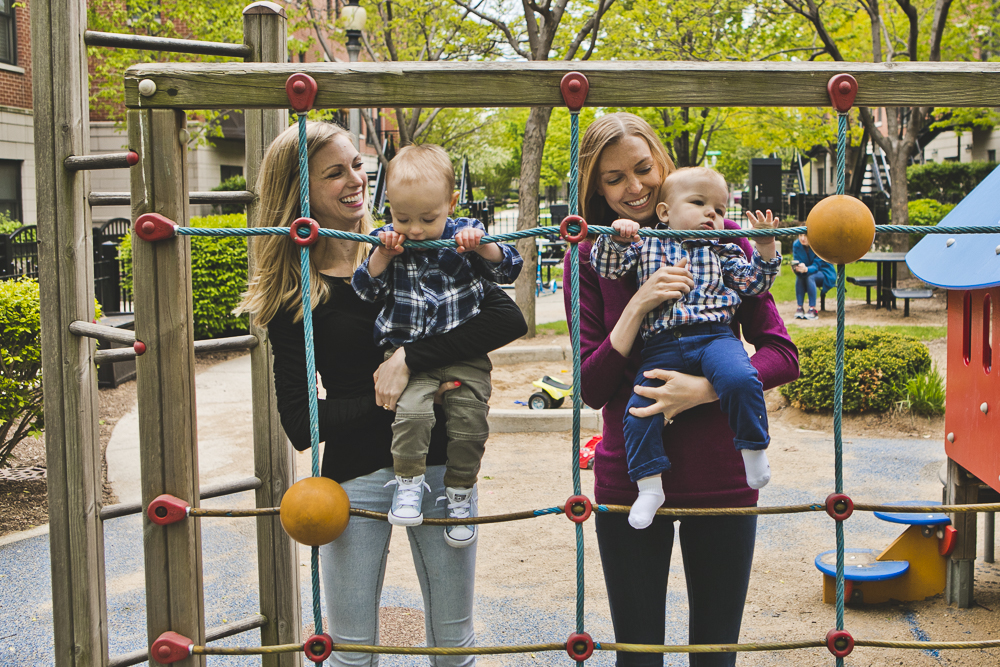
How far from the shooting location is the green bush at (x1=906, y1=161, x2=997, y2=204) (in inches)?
996

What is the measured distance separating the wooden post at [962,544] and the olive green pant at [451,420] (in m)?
2.67

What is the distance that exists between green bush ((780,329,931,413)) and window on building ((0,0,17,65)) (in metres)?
14.8

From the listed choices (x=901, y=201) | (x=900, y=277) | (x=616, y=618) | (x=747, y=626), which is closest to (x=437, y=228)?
(x=616, y=618)

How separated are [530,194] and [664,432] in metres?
8.46

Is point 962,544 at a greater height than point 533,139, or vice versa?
point 533,139

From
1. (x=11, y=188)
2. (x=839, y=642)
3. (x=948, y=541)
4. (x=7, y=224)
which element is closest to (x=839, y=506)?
(x=839, y=642)

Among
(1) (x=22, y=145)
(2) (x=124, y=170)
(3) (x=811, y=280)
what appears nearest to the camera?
(3) (x=811, y=280)

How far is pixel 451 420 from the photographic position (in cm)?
207

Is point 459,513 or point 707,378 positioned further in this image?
point 459,513

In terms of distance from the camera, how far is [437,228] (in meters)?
1.94

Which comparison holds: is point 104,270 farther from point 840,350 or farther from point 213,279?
point 840,350

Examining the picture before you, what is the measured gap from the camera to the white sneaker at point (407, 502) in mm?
1975

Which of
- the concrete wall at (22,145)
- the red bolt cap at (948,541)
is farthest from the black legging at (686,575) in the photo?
the concrete wall at (22,145)

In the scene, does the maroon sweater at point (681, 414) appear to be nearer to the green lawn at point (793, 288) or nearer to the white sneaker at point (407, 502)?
the white sneaker at point (407, 502)
